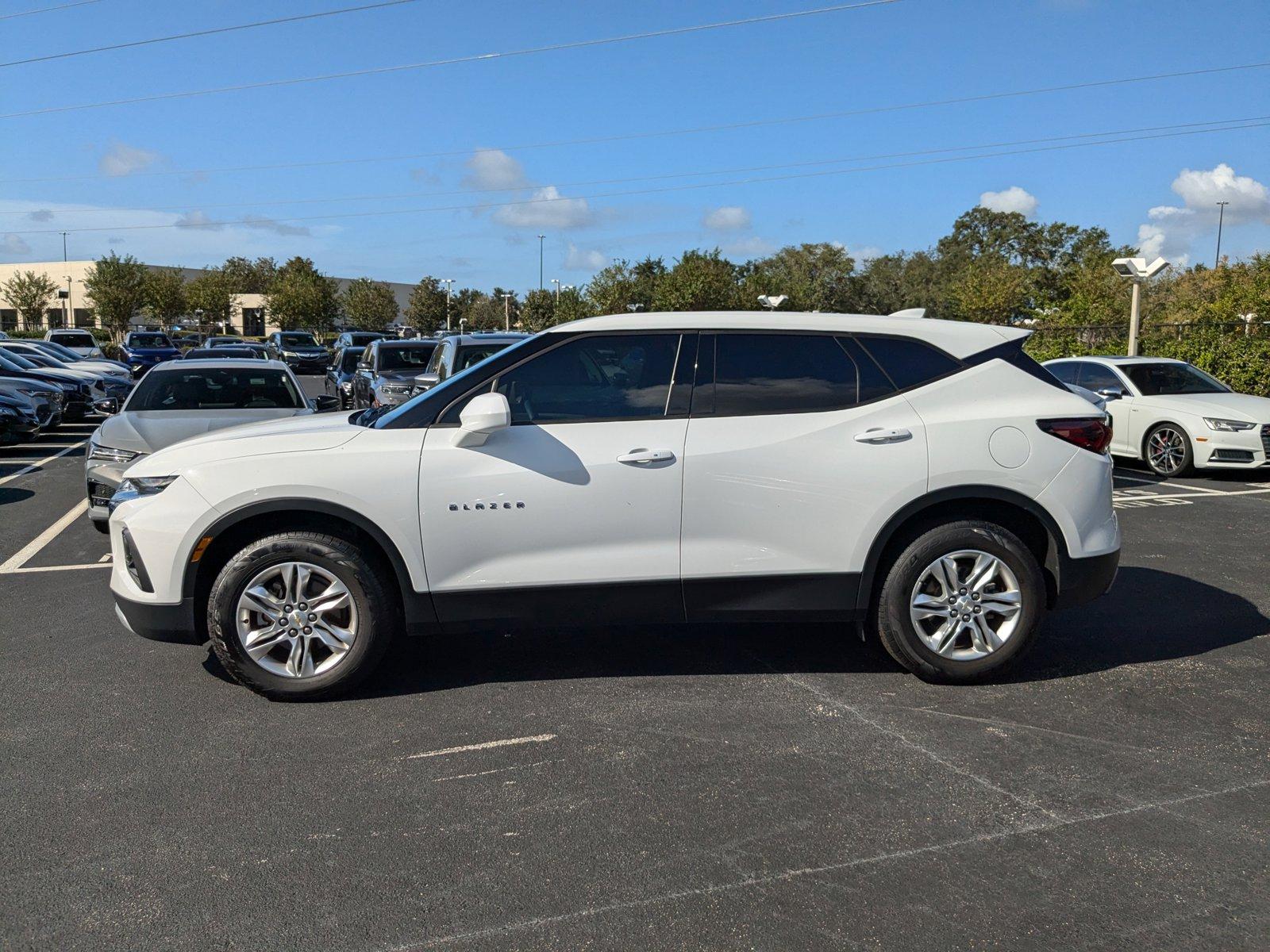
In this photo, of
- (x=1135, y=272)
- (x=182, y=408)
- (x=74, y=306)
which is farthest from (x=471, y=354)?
(x=74, y=306)

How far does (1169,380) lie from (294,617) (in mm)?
12559

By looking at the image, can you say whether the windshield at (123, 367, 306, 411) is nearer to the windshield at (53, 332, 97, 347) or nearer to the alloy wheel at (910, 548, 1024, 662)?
the alloy wheel at (910, 548, 1024, 662)

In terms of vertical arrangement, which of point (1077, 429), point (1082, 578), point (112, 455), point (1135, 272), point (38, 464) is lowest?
point (38, 464)

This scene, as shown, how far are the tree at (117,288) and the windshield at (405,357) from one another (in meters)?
55.1

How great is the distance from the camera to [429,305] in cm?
8719

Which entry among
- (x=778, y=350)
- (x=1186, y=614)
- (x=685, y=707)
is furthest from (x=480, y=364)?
(x=1186, y=614)

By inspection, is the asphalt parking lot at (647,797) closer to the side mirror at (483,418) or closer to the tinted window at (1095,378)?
the side mirror at (483,418)

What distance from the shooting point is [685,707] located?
4863mm

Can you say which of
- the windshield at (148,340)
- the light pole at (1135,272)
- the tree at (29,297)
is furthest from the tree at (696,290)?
the tree at (29,297)

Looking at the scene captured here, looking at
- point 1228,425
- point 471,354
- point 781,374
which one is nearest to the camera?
point 781,374

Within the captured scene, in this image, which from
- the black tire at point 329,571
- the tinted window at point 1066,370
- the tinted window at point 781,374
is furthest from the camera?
the tinted window at point 1066,370

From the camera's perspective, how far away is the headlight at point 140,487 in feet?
16.3

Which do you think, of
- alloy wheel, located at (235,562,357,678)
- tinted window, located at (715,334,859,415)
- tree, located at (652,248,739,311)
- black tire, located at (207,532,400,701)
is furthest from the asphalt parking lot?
tree, located at (652,248,739,311)

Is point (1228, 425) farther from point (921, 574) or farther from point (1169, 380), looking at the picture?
point (921, 574)
